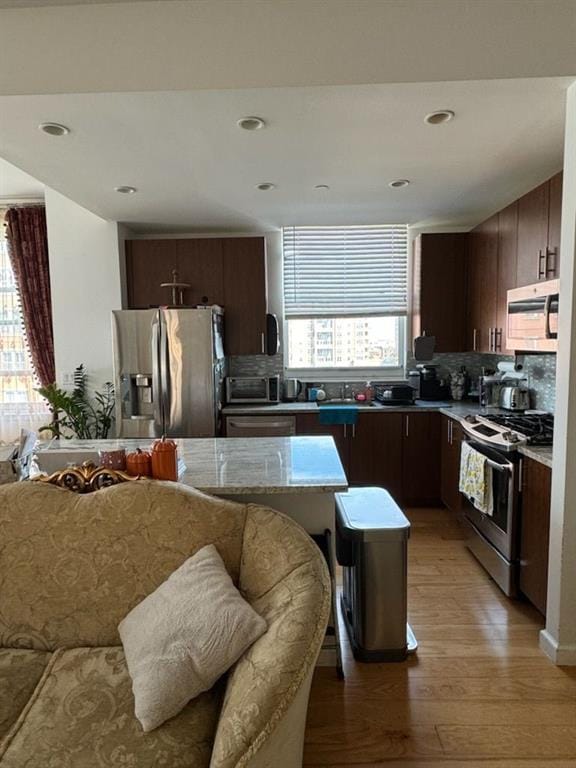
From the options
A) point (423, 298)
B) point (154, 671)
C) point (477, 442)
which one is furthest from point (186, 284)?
point (154, 671)

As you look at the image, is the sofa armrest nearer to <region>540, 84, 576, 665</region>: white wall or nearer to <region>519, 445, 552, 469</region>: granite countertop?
<region>540, 84, 576, 665</region>: white wall

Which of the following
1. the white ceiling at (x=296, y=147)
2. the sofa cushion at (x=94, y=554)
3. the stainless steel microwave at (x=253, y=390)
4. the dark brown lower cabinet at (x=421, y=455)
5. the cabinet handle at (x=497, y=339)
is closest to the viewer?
the sofa cushion at (x=94, y=554)

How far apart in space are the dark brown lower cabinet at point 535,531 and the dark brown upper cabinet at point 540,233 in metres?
1.14

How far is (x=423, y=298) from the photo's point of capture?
4.14 meters

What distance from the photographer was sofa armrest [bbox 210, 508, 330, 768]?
104 cm

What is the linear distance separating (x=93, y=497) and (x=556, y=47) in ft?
8.21

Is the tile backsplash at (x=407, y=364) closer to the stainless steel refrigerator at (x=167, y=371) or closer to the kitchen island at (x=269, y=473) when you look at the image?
the stainless steel refrigerator at (x=167, y=371)

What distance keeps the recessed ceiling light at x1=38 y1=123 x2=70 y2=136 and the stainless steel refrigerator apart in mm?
1529

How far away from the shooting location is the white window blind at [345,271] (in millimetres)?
4496

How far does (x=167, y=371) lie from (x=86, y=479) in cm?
202

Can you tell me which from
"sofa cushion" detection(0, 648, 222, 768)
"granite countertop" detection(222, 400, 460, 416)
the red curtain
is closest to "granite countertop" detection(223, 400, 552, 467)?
"granite countertop" detection(222, 400, 460, 416)

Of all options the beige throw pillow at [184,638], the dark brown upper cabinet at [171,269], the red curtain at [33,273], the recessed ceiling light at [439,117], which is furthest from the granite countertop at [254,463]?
the red curtain at [33,273]

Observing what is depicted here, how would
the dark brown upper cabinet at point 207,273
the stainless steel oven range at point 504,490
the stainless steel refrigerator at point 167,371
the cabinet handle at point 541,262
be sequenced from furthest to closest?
the dark brown upper cabinet at point 207,273 → the stainless steel refrigerator at point 167,371 → the cabinet handle at point 541,262 → the stainless steel oven range at point 504,490

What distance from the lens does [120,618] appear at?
5.14 ft
